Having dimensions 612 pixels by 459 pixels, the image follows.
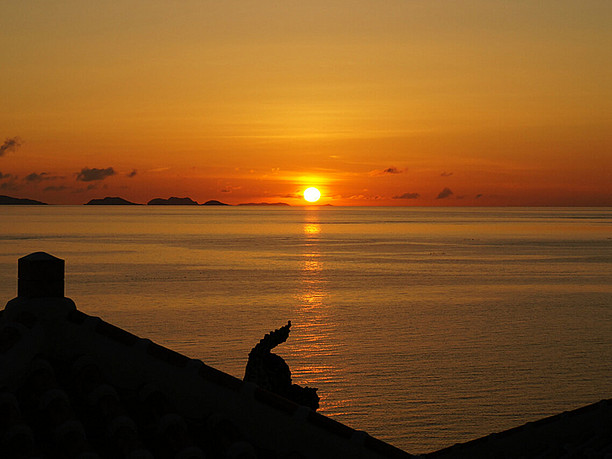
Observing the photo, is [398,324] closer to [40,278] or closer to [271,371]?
[271,371]

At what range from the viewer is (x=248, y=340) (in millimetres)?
48500

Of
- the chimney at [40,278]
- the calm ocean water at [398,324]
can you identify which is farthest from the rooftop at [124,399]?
the calm ocean water at [398,324]

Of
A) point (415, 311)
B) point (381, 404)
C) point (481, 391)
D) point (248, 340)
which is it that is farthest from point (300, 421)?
point (415, 311)

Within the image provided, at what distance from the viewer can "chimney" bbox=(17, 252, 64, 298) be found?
7539mm

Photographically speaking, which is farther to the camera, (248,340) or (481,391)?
(248,340)

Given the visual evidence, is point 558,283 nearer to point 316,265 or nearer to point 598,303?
point 598,303

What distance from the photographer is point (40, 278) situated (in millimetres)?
7562

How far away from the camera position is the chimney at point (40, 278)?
7.54m

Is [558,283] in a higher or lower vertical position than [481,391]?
higher

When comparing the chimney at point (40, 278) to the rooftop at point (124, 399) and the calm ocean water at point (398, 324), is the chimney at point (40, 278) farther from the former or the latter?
the calm ocean water at point (398, 324)

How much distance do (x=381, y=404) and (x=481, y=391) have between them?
598 cm

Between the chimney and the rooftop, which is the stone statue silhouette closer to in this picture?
the rooftop

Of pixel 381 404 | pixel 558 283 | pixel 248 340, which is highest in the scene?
pixel 558 283

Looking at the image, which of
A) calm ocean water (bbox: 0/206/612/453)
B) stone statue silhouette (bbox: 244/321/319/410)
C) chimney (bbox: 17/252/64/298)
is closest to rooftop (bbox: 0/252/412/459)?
chimney (bbox: 17/252/64/298)
